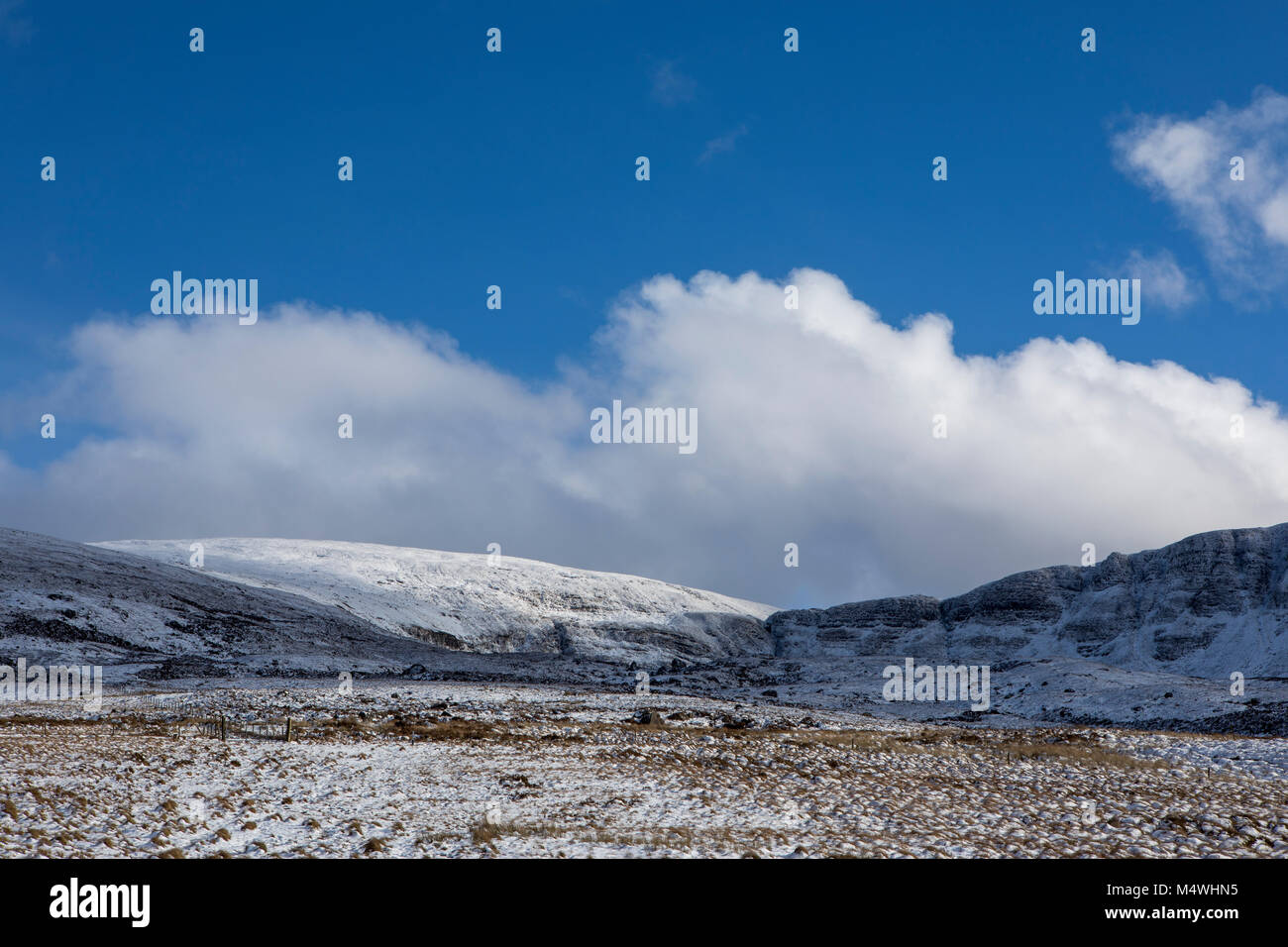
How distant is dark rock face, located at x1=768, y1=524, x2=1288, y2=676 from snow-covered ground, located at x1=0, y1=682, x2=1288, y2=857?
82022mm

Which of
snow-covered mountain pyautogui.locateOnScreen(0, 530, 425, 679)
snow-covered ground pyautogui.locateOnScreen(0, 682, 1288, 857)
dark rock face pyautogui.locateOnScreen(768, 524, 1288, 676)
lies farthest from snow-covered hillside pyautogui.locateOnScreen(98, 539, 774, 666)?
snow-covered ground pyautogui.locateOnScreen(0, 682, 1288, 857)

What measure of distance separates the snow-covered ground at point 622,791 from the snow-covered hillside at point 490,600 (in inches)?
3252

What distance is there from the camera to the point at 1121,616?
124000 mm

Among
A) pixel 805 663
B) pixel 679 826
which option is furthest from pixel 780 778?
pixel 805 663

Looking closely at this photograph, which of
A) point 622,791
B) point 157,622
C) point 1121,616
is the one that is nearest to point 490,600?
point 157,622

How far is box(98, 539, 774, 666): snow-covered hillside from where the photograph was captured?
13888 centimetres

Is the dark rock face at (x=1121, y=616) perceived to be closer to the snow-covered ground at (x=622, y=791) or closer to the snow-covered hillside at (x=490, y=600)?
the snow-covered hillside at (x=490, y=600)

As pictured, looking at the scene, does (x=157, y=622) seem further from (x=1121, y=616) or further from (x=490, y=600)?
(x=1121, y=616)

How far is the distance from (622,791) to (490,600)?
145m

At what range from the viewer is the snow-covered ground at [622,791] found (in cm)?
1561

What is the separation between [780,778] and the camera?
23969 millimetres

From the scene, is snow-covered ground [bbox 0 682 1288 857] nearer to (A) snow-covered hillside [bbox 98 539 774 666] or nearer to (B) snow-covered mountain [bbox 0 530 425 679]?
(B) snow-covered mountain [bbox 0 530 425 679]

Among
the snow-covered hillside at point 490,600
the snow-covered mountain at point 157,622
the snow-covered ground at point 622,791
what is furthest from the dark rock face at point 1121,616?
the snow-covered ground at point 622,791
